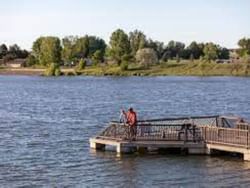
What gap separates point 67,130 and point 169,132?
18.3 metres

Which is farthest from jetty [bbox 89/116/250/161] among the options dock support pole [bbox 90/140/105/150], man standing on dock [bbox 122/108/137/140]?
dock support pole [bbox 90/140/105/150]

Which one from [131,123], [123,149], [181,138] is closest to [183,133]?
[181,138]

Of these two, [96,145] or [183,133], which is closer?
[183,133]

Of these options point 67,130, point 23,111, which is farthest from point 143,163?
point 23,111

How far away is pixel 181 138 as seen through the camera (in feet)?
139

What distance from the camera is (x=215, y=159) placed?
40906 mm

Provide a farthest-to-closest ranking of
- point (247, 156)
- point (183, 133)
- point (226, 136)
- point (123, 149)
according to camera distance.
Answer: point (123, 149) < point (183, 133) < point (226, 136) < point (247, 156)

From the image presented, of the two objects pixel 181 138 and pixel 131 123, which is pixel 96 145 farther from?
pixel 181 138

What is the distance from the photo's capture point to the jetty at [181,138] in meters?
40.6

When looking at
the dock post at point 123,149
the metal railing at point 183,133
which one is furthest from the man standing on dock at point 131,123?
the dock post at point 123,149

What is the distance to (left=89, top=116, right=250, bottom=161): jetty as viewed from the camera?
40.6 meters

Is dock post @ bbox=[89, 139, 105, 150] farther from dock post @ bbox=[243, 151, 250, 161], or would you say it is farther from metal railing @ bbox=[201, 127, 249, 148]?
dock post @ bbox=[243, 151, 250, 161]

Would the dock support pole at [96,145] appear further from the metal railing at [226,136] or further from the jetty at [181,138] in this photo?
the metal railing at [226,136]

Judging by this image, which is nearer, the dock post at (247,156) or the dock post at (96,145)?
the dock post at (247,156)
